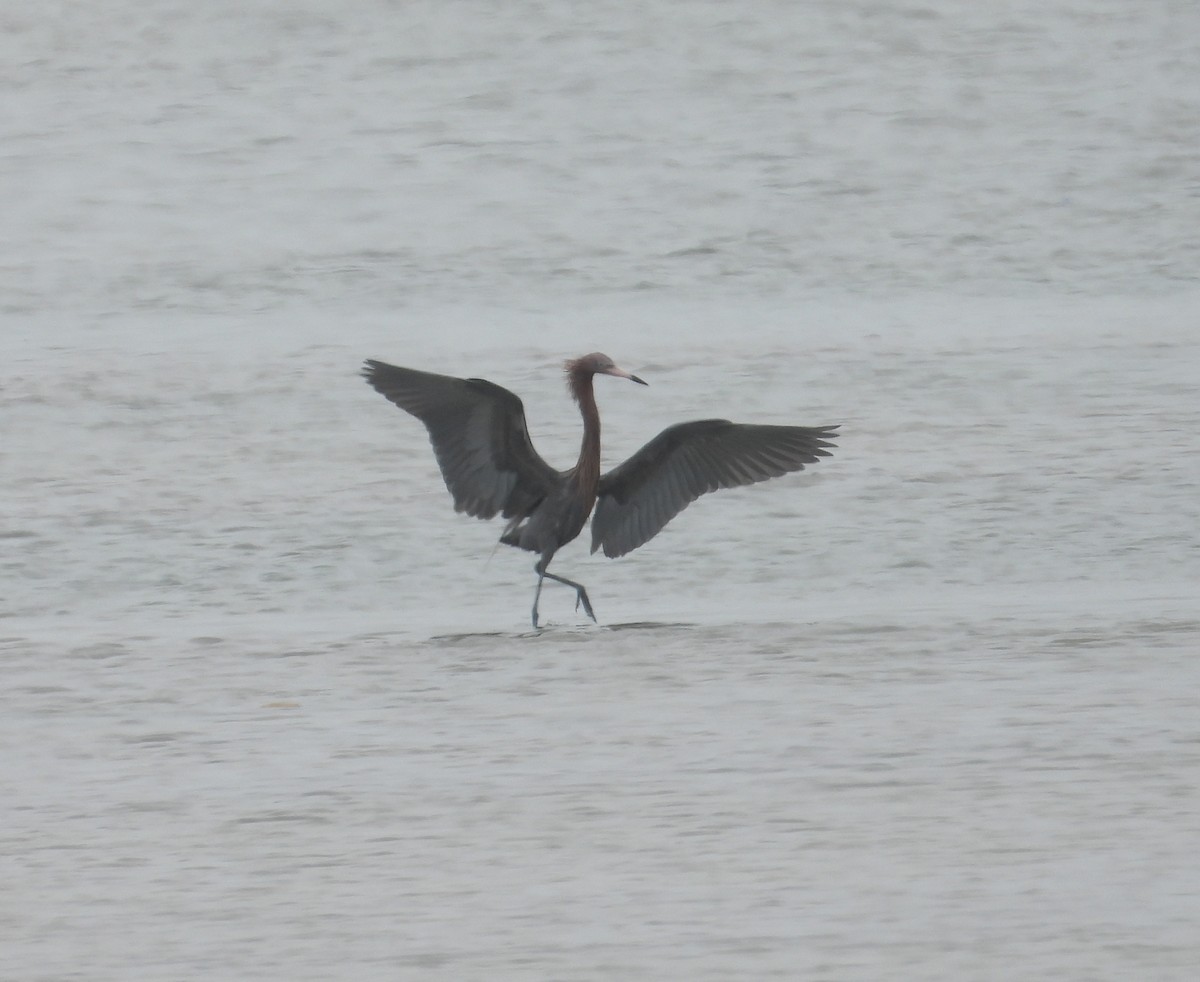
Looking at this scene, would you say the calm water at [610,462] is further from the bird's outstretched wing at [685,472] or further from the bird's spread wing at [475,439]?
the bird's spread wing at [475,439]

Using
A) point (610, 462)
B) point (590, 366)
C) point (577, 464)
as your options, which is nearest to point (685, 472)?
point (577, 464)

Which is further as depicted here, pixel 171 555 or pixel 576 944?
pixel 171 555

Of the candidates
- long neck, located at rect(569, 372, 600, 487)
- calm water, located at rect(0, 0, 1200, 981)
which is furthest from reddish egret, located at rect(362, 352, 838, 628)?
calm water, located at rect(0, 0, 1200, 981)

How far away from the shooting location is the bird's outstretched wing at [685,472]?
27.9 ft

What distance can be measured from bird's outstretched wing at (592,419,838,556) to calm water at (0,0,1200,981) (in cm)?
35

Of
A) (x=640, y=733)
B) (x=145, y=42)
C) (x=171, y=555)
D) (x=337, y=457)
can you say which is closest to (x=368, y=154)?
(x=145, y=42)

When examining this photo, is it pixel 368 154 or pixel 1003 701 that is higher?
pixel 368 154

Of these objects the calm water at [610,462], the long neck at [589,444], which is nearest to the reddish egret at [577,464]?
the long neck at [589,444]

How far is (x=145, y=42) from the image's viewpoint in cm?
1641

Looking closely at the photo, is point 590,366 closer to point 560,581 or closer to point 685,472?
point 685,472

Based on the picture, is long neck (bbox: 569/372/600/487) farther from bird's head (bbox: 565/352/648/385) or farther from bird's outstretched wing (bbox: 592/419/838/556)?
bird's outstretched wing (bbox: 592/419/838/556)

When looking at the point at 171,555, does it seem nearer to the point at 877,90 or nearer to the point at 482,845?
the point at 482,845

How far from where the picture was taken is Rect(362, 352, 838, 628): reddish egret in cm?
833

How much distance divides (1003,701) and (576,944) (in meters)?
2.42
